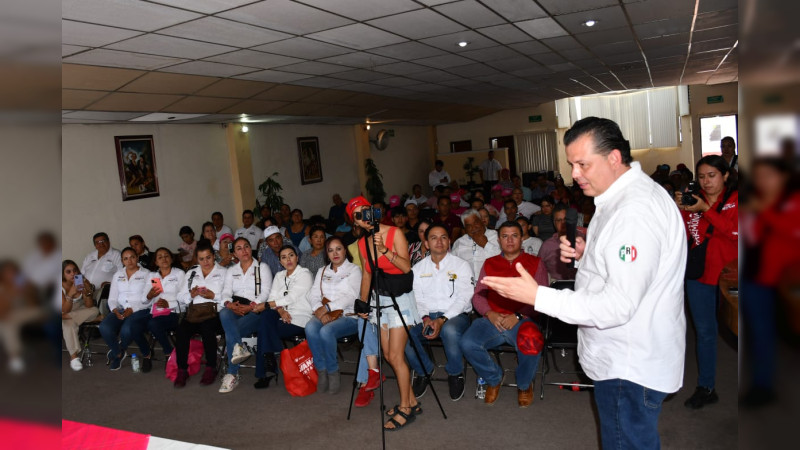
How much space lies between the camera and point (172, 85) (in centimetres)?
604

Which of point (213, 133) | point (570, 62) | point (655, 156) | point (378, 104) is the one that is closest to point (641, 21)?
point (570, 62)

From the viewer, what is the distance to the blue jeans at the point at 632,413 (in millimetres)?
1733

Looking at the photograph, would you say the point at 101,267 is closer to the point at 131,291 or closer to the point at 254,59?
the point at 131,291

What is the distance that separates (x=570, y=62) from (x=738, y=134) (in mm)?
8141

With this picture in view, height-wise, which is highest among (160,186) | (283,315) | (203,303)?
(160,186)

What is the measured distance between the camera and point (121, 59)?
481 cm

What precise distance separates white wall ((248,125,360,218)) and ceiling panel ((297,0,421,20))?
6.20 m

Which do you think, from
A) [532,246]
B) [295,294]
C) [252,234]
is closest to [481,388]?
[295,294]

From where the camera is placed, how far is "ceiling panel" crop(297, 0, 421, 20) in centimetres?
395

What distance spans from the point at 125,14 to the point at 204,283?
2.40m

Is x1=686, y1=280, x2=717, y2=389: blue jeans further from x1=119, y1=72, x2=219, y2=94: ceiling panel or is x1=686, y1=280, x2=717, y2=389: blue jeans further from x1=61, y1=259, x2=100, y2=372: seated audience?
x1=61, y1=259, x2=100, y2=372: seated audience

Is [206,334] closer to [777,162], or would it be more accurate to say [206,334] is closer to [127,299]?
Result: [127,299]

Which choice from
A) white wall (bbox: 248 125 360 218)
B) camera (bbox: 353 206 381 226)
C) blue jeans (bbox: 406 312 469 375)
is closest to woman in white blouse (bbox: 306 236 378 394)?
blue jeans (bbox: 406 312 469 375)

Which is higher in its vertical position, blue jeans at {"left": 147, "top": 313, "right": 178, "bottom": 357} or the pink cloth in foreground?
the pink cloth in foreground
